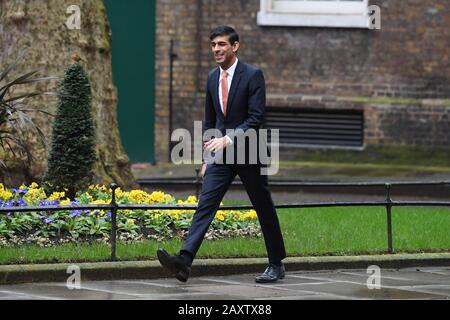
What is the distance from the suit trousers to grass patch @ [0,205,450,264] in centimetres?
84

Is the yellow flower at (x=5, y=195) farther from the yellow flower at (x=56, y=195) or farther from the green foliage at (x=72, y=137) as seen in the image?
the green foliage at (x=72, y=137)

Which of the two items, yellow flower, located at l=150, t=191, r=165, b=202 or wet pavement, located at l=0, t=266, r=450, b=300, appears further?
yellow flower, located at l=150, t=191, r=165, b=202

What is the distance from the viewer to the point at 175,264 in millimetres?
11109

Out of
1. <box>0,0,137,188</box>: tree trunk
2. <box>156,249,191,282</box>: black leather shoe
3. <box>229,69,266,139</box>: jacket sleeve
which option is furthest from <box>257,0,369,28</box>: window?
<box>156,249,191,282</box>: black leather shoe

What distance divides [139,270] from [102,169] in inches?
137

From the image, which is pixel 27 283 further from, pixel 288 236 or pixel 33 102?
pixel 33 102

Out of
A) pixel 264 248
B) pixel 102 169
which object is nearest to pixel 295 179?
pixel 102 169

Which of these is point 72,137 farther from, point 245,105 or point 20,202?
point 245,105

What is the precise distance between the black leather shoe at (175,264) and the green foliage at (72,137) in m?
3.14

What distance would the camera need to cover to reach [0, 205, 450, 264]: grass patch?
40.0 feet

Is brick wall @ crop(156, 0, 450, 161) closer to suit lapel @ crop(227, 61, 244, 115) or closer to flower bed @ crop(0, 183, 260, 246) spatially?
flower bed @ crop(0, 183, 260, 246)

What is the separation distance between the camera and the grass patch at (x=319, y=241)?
480 inches

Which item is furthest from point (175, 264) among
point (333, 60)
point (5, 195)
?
point (333, 60)

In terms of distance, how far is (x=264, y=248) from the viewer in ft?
42.3
